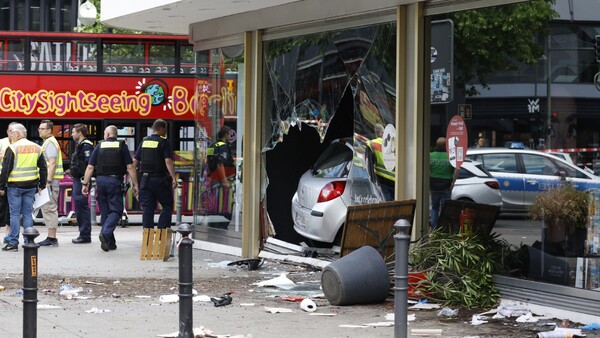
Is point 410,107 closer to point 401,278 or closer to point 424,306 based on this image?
point 424,306

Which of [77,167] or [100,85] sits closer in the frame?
[77,167]

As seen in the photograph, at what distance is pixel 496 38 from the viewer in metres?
11.1

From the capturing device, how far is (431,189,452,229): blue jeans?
473 inches

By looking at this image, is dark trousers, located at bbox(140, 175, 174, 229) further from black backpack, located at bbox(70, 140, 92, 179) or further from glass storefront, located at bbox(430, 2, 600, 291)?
glass storefront, located at bbox(430, 2, 600, 291)

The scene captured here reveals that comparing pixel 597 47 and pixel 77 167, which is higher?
pixel 597 47

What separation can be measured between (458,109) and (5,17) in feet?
121

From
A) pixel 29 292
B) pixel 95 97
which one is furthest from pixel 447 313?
pixel 95 97

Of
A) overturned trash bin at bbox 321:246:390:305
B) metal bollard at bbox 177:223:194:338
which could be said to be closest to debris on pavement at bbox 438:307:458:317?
overturned trash bin at bbox 321:246:390:305

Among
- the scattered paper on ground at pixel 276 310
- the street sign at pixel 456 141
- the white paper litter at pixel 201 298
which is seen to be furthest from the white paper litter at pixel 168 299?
the street sign at pixel 456 141

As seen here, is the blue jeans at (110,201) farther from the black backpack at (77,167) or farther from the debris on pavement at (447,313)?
the debris on pavement at (447,313)

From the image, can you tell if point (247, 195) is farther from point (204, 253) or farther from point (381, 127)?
point (381, 127)

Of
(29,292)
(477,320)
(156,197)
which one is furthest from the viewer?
(156,197)

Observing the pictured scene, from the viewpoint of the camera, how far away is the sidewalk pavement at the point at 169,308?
946 cm

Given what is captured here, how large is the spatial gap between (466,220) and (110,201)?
7.02 m
